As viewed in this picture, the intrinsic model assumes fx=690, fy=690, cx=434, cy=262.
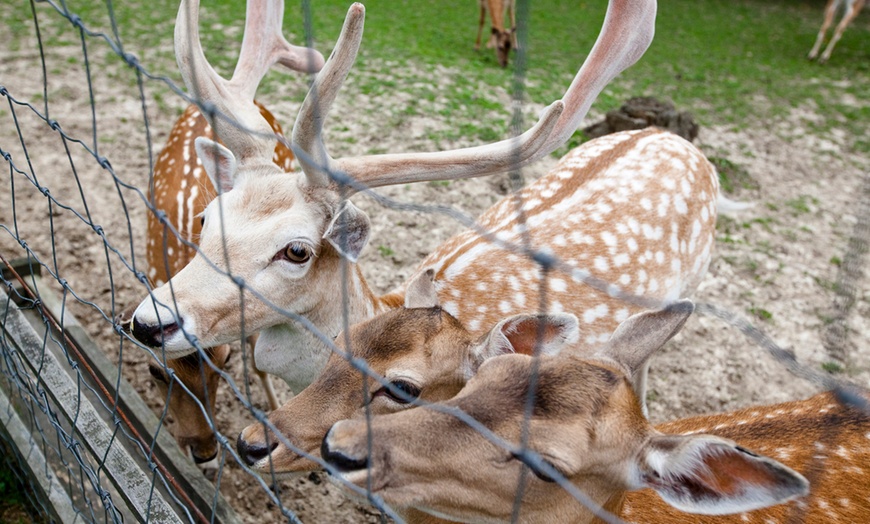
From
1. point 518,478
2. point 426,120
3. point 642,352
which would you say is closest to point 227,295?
point 518,478

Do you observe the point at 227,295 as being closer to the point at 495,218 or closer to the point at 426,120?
the point at 495,218

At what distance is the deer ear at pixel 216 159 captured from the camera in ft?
7.25

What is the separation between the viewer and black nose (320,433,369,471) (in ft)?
4.29

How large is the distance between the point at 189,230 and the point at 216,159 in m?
0.75

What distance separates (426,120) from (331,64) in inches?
148

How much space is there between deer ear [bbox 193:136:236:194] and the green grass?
3.38 metres

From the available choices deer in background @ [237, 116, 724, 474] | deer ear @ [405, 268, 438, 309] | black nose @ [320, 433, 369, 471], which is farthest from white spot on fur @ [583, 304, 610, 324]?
black nose @ [320, 433, 369, 471]

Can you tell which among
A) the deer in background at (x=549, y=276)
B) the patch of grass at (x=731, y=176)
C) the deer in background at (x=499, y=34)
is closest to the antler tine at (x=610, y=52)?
the deer in background at (x=549, y=276)

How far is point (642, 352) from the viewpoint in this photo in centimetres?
164

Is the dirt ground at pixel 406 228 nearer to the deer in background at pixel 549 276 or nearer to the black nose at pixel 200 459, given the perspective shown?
the black nose at pixel 200 459

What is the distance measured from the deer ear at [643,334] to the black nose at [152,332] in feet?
3.74

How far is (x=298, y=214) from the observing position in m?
2.04

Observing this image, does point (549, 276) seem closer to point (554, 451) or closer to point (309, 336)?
point (309, 336)

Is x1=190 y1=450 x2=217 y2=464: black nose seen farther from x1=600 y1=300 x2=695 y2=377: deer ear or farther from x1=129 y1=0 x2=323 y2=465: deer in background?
x1=600 y1=300 x2=695 y2=377: deer ear
